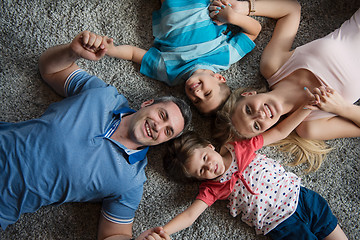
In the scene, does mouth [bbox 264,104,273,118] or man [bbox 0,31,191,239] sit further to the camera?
mouth [bbox 264,104,273,118]

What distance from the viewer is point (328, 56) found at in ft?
4.09

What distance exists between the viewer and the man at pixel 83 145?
40.1 inches

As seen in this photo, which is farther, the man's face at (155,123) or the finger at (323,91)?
the finger at (323,91)

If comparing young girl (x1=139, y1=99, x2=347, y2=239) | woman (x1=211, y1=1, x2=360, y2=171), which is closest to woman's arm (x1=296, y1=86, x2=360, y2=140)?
woman (x1=211, y1=1, x2=360, y2=171)

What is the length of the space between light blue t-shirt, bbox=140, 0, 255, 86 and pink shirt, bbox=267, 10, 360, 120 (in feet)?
0.99

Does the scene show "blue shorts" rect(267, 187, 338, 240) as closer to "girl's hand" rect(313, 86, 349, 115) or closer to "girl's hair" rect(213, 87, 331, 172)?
"girl's hair" rect(213, 87, 331, 172)

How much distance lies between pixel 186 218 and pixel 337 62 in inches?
37.3

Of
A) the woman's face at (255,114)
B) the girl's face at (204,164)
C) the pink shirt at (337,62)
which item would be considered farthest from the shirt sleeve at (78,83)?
the pink shirt at (337,62)

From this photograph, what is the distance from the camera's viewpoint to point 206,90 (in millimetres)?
1194

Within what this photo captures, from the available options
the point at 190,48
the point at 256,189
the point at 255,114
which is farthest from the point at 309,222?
the point at 190,48

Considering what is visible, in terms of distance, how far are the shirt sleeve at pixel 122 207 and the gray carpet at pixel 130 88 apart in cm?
10

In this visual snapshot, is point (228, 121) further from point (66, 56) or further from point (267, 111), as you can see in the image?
point (66, 56)

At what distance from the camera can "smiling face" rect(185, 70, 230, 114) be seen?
1.19 metres

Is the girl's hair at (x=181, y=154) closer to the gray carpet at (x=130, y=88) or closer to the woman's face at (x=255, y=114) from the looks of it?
the gray carpet at (x=130, y=88)
